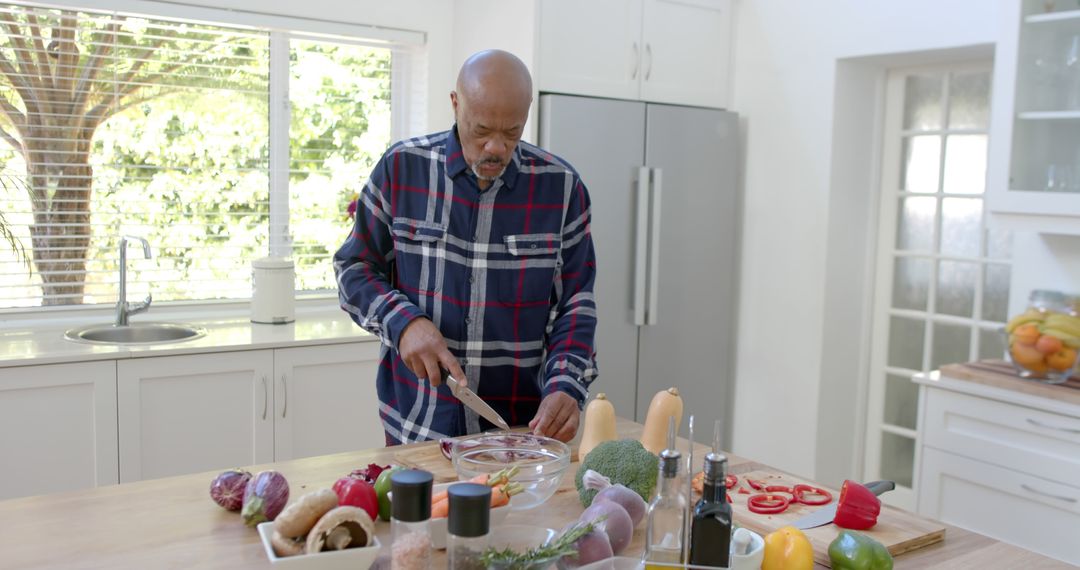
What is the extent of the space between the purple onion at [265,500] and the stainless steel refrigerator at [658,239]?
7.07ft

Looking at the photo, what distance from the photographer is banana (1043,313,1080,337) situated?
2.72 metres

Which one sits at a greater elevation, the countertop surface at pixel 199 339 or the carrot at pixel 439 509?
the carrot at pixel 439 509

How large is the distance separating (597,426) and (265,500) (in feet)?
2.01

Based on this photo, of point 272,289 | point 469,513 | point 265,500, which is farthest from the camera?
point 272,289

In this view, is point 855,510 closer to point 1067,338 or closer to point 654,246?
point 1067,338

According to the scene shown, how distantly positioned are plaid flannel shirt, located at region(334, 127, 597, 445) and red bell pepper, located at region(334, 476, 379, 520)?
24.1 inches

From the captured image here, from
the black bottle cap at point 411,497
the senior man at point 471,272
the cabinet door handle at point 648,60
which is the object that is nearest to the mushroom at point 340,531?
the black bottle cap at point 411,497

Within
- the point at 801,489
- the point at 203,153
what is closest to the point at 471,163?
the point at 801,489

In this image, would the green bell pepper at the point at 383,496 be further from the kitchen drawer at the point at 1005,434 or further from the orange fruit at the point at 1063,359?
the orange fruit at the point at 1063,359

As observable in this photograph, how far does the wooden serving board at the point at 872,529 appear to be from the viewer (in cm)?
138

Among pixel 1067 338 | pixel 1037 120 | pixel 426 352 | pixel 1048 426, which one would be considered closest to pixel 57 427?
pixel 426 352

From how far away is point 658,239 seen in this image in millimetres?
3633

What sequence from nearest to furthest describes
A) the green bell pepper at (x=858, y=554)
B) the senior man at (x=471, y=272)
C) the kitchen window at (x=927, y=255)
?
the green bell pepper at (x=858, y=554)
the senior man at (x=471, y=272)
the kitchen window at (x=927, y=255)

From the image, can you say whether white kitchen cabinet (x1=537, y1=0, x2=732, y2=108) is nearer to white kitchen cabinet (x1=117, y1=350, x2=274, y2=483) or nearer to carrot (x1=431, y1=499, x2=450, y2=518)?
white kitchen cabinet (x1=117, y1=350, x2=274, y2=483)
